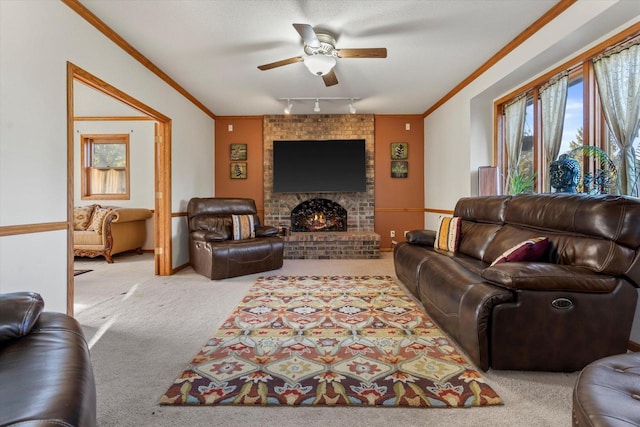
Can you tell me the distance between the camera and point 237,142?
20.1 feet

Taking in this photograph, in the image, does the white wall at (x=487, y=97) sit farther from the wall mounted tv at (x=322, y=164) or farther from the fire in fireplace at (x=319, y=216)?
the fire in fireplace at (x=319, y=216)

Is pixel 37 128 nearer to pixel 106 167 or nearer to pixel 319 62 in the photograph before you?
pixel 319 62

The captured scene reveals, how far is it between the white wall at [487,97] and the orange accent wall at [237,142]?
3273mm

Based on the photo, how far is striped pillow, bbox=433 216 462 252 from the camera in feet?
10.8

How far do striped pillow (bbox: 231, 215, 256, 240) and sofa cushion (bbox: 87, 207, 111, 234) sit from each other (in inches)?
91.9

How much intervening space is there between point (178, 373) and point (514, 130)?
441 centimetres

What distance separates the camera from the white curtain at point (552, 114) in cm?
319

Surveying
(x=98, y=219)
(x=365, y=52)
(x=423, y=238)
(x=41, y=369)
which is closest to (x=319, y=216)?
(x=423, y=238)

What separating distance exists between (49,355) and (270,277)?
3102 millimetres

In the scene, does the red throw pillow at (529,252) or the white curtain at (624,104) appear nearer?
the red throw pillow at (529,252)

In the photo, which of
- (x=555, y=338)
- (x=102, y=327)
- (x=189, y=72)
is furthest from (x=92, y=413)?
(x=189, y=72)

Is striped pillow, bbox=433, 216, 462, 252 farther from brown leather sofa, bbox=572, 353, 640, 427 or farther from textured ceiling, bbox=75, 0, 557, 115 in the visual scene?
brown leather sofa, bbox=572, 353, 640, 427

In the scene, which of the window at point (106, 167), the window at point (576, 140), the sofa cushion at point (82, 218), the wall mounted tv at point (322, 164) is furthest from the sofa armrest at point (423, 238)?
the window at point (106, 167)

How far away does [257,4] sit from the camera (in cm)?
262
